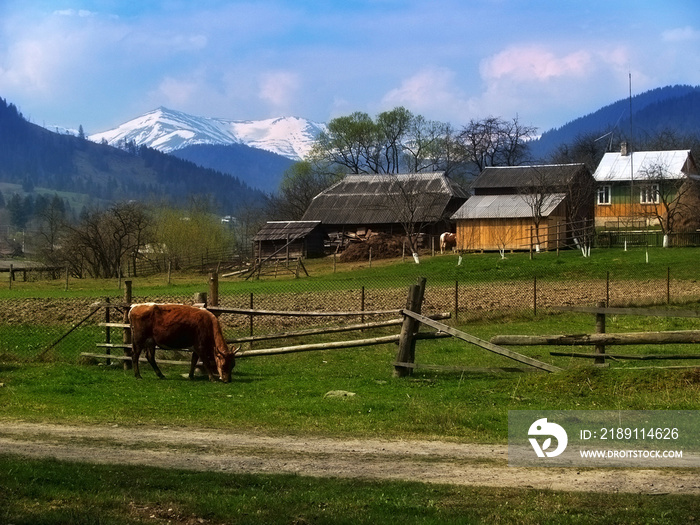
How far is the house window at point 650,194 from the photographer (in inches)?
2667

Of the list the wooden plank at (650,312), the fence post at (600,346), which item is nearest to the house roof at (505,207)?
the fence post at (600,346)

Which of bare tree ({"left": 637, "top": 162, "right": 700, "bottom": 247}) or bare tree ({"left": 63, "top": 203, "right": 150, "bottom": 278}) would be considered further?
bare tree ({"left": 63, "top": 203, "right": 150, "bottom": 278})

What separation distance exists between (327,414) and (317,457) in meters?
2.70

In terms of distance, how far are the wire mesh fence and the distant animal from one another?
20.5 meters

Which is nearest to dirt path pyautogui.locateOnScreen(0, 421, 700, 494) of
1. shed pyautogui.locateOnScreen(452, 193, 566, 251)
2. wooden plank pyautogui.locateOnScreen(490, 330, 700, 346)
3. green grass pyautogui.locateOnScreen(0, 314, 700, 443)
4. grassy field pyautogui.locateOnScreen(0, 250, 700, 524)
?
grassy field pyautogui.locateOnScreen(0, 250, 700, 524)

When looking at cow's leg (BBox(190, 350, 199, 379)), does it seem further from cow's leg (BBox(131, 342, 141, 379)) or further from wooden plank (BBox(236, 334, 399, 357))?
cow's leg (BBox(131, 342, 141, 379))

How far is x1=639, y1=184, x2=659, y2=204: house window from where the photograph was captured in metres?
67.8

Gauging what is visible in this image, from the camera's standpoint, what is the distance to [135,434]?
11.3m

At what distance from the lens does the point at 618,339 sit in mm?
13711

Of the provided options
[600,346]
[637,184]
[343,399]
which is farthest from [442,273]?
[343,399]

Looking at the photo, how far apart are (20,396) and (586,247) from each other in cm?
4613

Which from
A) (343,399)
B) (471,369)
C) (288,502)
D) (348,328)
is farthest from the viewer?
(348,328)

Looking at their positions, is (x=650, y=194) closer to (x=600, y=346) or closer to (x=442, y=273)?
(x=442, y=273)

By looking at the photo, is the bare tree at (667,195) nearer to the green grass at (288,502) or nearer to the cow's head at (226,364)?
the cow's head at (226,364)
